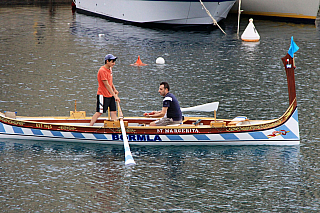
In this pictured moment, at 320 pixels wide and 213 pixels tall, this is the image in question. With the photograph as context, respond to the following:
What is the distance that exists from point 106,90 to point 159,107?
4755 millimetres

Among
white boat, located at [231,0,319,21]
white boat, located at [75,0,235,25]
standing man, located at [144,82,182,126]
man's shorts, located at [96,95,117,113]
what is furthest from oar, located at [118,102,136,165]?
white boat, located at [231,0,319,21]

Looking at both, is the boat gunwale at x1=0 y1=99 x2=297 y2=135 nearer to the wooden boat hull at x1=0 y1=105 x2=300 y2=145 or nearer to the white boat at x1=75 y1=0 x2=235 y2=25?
the wooden boat hull at x1=0 y1=105 x2=300 y2=145

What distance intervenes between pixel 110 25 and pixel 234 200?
35826mm

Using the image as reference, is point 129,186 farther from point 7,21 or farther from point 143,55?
point 7,21

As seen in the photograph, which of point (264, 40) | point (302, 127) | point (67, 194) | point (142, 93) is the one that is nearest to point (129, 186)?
point (67, 194)

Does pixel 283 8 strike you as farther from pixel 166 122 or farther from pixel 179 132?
pixel 179 132

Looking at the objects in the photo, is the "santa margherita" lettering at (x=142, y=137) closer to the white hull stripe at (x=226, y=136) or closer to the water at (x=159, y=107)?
the white hull stripe at (x=226, y=136)

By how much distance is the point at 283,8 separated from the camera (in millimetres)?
47938

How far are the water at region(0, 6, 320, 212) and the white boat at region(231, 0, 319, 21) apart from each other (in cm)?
634

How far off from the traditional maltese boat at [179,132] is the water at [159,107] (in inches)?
10.9

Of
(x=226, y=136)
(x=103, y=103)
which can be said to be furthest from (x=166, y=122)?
(x=103, y=103)

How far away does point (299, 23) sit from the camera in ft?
151

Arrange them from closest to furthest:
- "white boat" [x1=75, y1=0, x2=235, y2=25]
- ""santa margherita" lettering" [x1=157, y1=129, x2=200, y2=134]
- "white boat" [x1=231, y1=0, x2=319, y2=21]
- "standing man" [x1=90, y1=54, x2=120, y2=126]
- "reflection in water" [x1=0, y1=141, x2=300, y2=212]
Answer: "reflection in water" [x1=0, y1=141, x2=300, y2=212], "standing man" [x1=90, y1=54, x2=120, y2=126], ""santa margherita" lettering" [x1=157, y1=129, x2=200, y2=134], "white boat" [x1=75, y1=0, x2=235, y2=25], "white boat" [x1=231, y1=0, x2=319, y2=21]

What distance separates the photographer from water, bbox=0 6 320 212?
A: 38.8 feet
